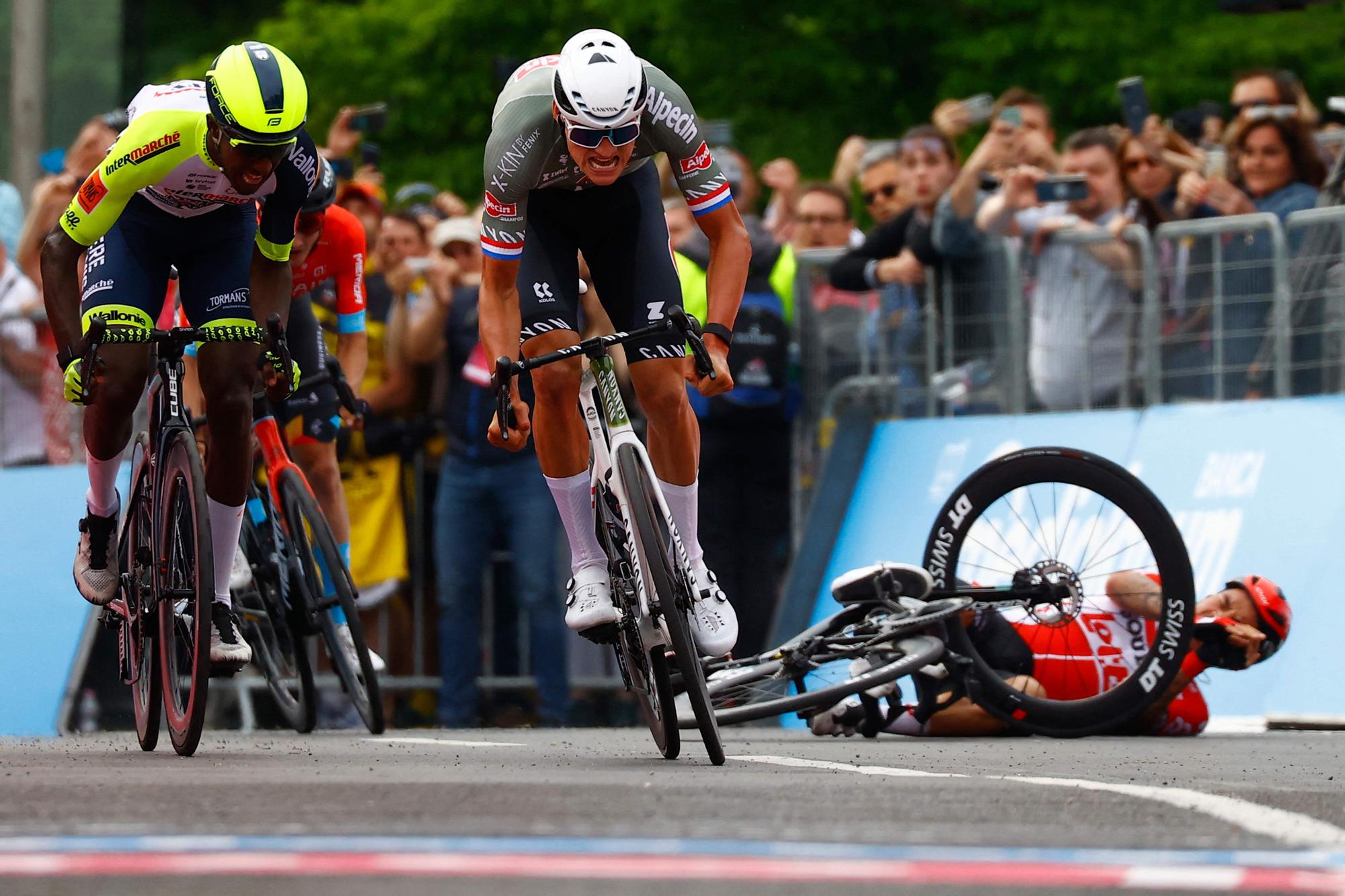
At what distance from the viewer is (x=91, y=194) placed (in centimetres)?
777

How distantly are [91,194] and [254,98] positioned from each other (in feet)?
2.40

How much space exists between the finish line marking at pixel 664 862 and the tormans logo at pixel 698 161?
3.33 m

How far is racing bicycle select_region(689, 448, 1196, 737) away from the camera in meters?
8.63

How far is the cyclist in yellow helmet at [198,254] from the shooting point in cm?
751

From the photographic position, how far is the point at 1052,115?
2114 cm

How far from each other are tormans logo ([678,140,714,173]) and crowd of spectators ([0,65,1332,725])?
361 centimetres

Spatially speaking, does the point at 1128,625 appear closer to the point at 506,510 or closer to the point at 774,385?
the point at 774,385

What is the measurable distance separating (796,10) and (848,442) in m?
11.2

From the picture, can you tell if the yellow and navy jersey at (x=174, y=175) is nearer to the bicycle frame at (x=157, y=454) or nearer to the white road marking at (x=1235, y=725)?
the bicycle frame at (x=157, y=454)

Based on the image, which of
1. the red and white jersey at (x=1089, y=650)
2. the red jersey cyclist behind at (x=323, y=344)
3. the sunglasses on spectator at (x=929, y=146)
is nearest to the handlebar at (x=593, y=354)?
the red and white jersey at (x=1089, y=650)

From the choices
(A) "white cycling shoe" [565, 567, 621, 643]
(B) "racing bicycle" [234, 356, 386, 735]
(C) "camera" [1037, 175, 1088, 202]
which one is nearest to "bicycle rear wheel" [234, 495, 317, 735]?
(B) "racing bicycle" [234, 356, 386, 735]

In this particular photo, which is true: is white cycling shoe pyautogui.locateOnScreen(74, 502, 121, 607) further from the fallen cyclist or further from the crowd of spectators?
the crowd of spectators

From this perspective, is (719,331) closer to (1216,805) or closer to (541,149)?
(541,149)

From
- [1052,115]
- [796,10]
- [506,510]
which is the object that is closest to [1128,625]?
[506,510]
